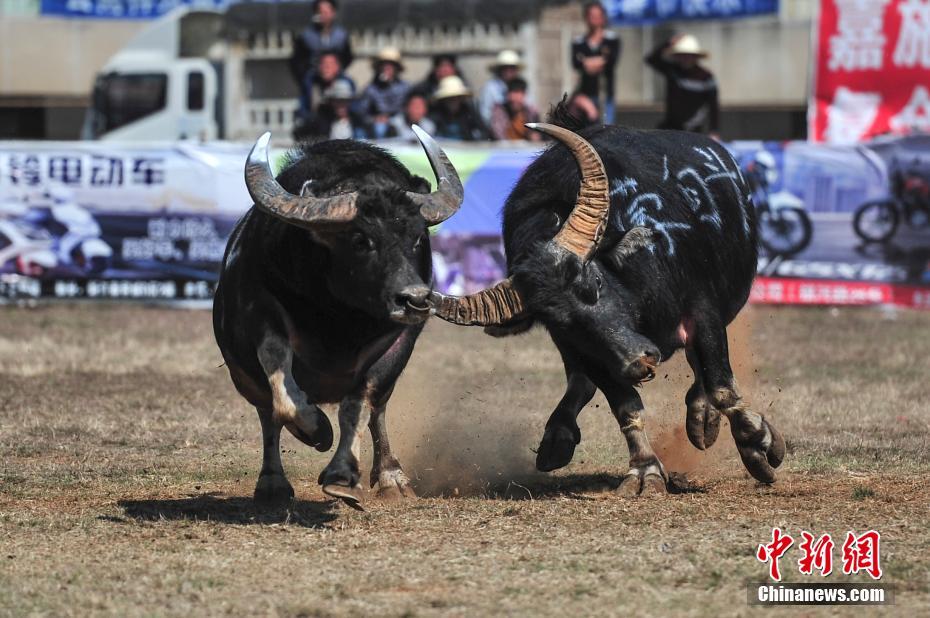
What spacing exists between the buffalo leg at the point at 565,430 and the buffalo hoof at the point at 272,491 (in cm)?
128

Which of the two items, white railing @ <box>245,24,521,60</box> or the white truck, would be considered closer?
white railing @ <box>245,24,521,60</box>

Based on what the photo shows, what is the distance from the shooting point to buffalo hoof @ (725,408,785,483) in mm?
7559

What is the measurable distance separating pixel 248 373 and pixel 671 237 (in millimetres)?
2135

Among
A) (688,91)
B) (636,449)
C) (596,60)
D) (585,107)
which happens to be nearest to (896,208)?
(688,91)

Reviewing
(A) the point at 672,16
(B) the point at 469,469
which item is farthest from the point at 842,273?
(B) the point at 469,469

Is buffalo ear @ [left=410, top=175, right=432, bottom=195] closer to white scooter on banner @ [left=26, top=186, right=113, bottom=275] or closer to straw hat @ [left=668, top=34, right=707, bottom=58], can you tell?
white scooter on banner @ [left=26, top=186, right=113, bottom=275]

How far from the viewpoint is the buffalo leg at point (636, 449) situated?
291 inches

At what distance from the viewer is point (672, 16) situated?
69.7ft

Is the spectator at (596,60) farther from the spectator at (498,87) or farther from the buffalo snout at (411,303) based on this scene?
the buffalo snout at (411,303)

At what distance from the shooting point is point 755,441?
759 cm

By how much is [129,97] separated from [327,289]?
1488 cm

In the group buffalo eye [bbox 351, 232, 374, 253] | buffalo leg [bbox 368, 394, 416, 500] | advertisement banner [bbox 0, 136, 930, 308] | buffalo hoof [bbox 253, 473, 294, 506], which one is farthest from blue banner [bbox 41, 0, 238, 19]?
buffalo eye [bbox 351, 232, 374, 253]

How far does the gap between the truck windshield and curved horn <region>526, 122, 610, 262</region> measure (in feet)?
47.5

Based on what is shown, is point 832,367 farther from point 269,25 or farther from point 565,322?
point 269,25
